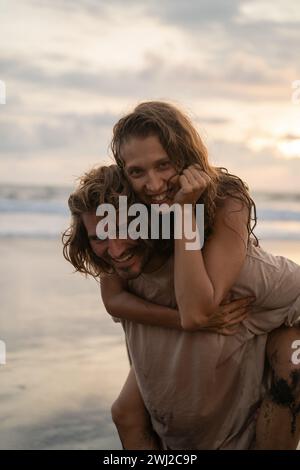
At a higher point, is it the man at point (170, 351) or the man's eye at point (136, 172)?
the man's eye at point (136, 172)

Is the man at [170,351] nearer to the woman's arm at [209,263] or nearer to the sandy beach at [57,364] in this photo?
the woman's arm at [209,263]

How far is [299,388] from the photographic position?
2.69 metres

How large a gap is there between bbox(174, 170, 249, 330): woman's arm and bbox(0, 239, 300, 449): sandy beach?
1.09 m

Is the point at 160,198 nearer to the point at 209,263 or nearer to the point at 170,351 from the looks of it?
the point at 209,263

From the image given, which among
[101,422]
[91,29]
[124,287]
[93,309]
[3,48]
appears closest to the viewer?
[124,287]

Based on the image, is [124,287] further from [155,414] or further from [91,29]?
[91,29]

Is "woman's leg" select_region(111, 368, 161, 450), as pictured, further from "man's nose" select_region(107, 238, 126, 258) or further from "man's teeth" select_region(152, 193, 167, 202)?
"man's teeth" select_region(152, 193, 167, 202)

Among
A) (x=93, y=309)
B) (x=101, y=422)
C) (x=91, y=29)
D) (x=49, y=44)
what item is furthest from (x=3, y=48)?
(x=101, y=422)

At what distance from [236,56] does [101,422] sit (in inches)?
442

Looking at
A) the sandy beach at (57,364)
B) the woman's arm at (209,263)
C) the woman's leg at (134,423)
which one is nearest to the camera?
the woman's arm at (209,263)

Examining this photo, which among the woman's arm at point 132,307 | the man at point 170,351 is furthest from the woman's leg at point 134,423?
the woman's arm at point 132,307

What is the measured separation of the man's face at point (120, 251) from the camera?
8.69 ft

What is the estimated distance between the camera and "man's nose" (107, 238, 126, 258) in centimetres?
264

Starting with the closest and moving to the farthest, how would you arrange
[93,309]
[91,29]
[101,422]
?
1. [101,422]
2. [93,309]
3. [91,29]
